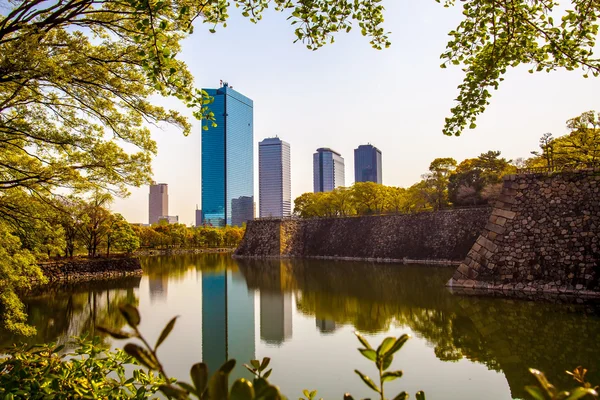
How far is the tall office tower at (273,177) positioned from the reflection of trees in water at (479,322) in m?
98.1

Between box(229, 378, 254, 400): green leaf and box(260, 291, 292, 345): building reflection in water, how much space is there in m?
8.97

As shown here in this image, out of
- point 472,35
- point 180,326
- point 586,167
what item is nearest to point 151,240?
point 180,326

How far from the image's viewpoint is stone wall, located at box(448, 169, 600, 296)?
39.4ft

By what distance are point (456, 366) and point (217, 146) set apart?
89545 millimetres

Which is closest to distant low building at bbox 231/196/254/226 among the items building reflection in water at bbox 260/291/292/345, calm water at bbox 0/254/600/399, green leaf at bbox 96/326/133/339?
calm water at bbox 0/254/600/399

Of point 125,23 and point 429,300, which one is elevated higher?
point 125,23

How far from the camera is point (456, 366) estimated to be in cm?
695

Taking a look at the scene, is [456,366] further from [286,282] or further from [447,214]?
[447,214]

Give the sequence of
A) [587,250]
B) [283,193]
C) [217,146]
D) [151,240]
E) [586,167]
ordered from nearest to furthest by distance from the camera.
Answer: [587,250], [586,167], [151,240], [217,146], [283,193]

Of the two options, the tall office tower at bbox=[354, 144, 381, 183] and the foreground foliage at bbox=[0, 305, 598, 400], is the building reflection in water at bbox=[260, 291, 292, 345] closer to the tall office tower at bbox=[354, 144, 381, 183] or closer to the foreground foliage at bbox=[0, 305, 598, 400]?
the foreground foliage at bbox=[0, 305, 598, 400]

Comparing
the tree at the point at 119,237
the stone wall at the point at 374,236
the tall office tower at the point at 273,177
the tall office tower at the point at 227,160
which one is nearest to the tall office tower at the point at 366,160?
the tall office tower at the point at 273,177

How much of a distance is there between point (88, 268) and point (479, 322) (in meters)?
21.1

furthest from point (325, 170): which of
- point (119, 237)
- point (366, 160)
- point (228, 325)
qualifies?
point (228, 325)

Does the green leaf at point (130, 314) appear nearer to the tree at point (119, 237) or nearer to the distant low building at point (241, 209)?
the tree at point (119, 237)
